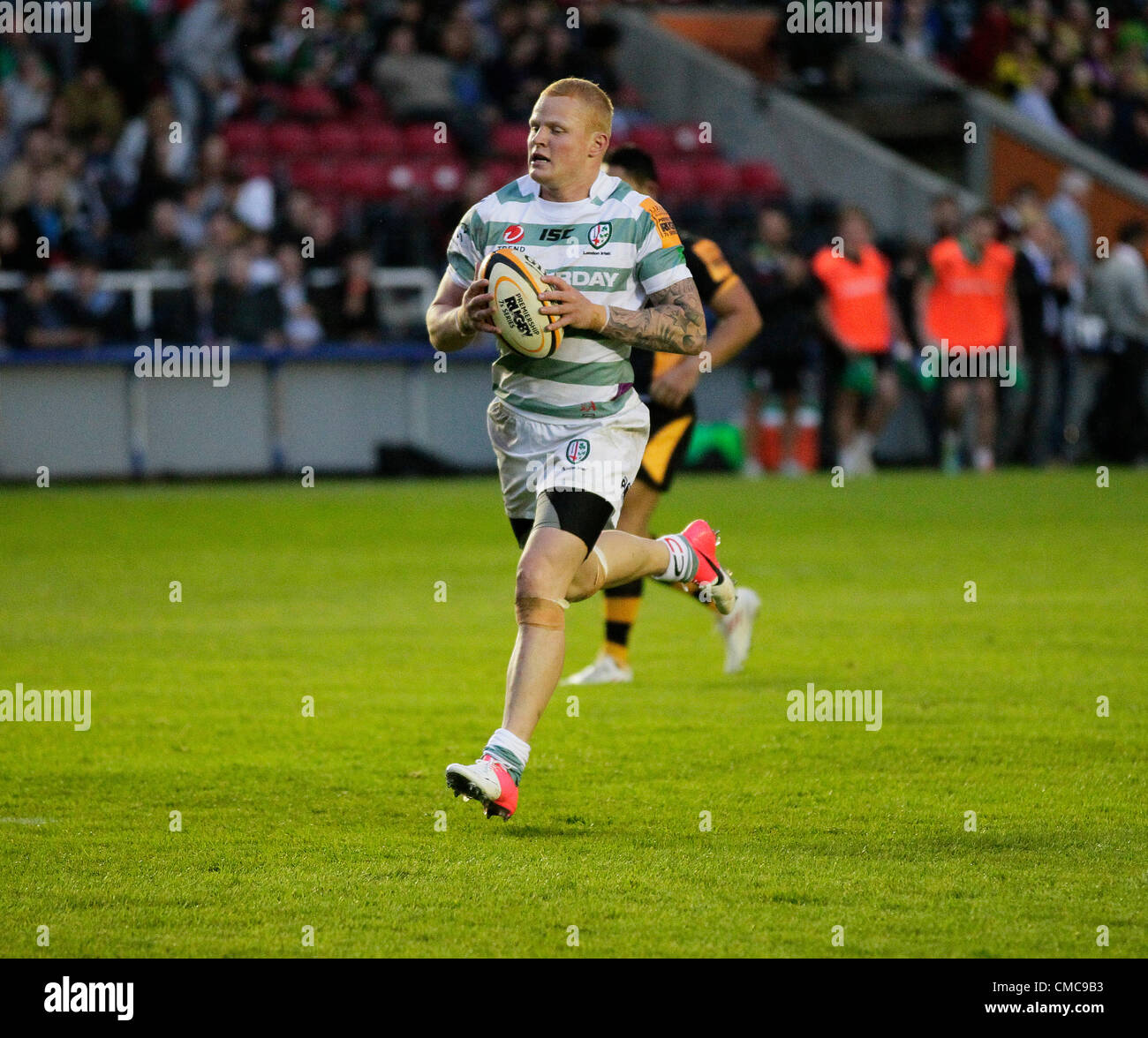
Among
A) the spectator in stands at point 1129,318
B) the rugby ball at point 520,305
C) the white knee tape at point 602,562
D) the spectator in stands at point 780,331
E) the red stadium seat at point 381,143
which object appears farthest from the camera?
the red stadium seat at point 381,143

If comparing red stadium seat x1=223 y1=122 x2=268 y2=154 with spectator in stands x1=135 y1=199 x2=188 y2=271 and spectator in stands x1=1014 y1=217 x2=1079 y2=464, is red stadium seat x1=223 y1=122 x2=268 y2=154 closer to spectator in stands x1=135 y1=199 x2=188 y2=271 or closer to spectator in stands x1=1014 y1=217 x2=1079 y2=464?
spectator in stands x1=135 y1=199 x2=188 y2=271

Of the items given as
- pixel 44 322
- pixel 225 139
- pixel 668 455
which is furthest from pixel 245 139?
pixel 668 455

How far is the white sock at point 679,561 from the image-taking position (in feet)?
24.2

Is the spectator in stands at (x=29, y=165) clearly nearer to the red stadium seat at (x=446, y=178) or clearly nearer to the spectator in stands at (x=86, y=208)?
the spectator in stands at (x=86, y=208)

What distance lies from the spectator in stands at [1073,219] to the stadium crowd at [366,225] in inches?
1.4

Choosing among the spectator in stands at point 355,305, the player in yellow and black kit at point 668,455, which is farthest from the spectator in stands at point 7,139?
the player in yellow and black kit at point 668,455

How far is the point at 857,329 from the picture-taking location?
21812 millimetres

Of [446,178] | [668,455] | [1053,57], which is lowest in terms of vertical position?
[668,455]

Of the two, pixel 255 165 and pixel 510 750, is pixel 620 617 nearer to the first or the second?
pixel 510 750

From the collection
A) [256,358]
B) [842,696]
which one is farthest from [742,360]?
[842,696]

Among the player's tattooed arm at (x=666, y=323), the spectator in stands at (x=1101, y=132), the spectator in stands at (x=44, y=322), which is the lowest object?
the spectator in stands at (x=44, y=322)

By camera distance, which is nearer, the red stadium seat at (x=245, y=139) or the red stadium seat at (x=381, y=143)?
the red stadium seat at (x=245, y=139)

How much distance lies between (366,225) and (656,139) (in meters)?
4.87

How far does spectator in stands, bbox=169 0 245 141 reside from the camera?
2381 centimetres
